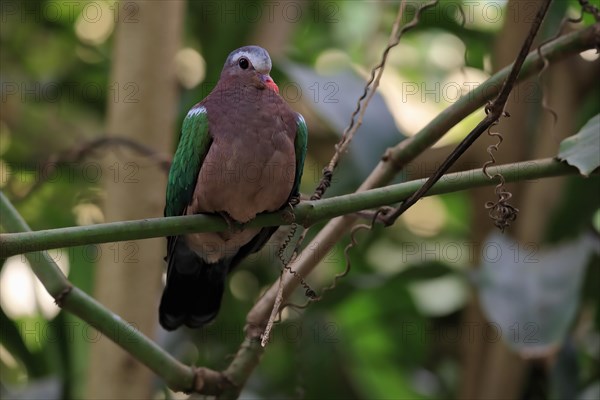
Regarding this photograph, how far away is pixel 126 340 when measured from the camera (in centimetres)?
160

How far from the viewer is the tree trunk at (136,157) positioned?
2268 millimetres

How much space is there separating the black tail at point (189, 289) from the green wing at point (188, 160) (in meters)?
0.14

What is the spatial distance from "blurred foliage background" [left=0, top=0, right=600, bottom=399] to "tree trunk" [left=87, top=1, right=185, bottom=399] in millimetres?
16

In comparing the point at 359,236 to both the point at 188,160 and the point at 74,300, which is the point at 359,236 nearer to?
the point at 188,160

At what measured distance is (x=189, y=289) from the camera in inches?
87.9

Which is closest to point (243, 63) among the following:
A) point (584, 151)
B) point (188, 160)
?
point (188, 160)

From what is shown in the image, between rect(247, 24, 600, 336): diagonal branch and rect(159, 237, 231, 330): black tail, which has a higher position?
rect(247, 24, 600, 336): diagonal branch

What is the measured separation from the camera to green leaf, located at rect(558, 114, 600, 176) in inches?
59.4

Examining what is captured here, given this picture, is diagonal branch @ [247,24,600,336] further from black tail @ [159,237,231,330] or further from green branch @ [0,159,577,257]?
black tail @ [159,237,231,330]

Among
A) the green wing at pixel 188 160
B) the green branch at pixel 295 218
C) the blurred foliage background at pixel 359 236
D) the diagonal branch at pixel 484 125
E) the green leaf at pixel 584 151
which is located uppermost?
the diagonal branch at pixel 484 125

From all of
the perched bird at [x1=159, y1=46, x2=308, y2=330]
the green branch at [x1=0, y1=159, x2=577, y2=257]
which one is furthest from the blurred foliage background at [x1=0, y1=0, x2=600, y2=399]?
the green branch at [x1=0, y1=159, x2=577, y2=257]

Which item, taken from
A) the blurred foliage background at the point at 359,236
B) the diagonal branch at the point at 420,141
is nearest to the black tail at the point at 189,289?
the blurred foliage background at the point at 359,236

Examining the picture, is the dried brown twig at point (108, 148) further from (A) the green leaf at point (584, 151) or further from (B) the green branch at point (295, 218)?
(A) the green leaf at point (584, 151)

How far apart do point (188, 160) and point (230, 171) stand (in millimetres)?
128
